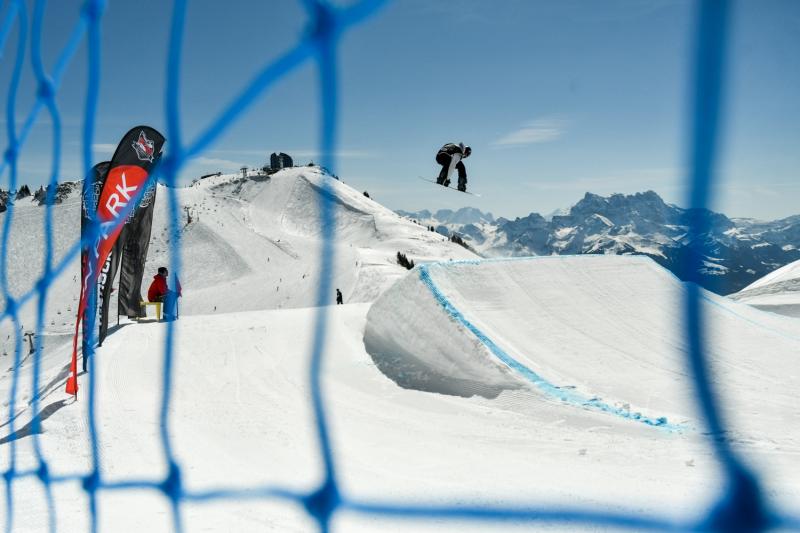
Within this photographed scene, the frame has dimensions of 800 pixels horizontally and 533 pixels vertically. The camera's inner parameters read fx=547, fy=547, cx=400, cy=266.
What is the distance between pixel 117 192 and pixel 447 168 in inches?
198

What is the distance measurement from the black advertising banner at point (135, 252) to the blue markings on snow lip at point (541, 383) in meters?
4.37

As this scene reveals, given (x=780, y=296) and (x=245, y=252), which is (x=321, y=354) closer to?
(x=780, y=296)

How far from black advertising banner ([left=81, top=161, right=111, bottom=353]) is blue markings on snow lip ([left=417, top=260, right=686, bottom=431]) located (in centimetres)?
428

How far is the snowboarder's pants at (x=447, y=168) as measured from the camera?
882 centimetres

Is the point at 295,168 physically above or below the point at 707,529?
above

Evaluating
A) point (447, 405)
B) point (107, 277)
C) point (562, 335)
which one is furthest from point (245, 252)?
point (447, 405)

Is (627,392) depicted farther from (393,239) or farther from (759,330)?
(393,239)

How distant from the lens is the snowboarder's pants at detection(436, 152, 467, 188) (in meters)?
8.82

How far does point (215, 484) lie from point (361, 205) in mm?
36729

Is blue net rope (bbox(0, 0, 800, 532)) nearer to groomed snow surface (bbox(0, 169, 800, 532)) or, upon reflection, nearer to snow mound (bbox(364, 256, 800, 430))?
groomed snow surface (bbox(0, 169, 800, 532))

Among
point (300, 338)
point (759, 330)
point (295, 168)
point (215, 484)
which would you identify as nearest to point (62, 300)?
point (300, 338)

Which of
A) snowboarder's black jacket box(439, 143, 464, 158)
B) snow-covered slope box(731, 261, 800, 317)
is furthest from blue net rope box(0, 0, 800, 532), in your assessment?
snow-covered slope box(731, 261, 800, 317)

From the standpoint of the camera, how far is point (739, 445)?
3.88m

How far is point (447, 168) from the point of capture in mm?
8984
